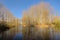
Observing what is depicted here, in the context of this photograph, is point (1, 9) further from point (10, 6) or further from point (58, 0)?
point (58, 0)

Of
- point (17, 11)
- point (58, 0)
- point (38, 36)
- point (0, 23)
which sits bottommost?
point (38, 36)

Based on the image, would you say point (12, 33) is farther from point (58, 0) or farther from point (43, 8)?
point (58, 0)

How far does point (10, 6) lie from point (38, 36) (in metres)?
0.73

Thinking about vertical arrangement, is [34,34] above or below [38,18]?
below

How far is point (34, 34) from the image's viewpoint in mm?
2838

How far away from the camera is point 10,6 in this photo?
9.40ft

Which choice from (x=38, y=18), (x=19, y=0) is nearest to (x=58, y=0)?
(x=38, y=18)

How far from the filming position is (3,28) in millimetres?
2820

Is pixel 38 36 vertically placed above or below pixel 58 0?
below

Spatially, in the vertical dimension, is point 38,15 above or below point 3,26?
above

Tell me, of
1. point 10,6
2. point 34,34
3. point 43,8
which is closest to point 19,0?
point 10,6

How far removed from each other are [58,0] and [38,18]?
484mm

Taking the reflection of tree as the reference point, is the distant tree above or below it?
below

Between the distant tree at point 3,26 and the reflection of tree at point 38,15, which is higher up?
the reflection of tree at point 38,15
